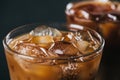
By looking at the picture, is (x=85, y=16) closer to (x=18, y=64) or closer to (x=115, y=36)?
(x=115, y=36)

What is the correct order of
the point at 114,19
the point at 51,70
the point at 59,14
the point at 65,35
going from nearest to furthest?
the point at 51,70
the point at 65,35
the point at 114,19
the point at 59,14

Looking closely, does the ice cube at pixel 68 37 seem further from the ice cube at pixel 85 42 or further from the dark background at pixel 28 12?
the dark background at pixel 28 12

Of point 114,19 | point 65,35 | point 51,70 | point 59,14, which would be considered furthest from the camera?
point 59,14

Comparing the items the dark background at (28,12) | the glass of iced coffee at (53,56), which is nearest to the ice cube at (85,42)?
the glass of iced coffee at (53,56)

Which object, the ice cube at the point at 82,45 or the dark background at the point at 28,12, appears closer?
the ice cube at the point at 82,45

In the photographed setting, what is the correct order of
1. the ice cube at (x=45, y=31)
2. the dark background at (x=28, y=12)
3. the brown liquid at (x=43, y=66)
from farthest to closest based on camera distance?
the dark background at (x=28, y=12), the ice cube at (x=45, y=31), the brown liquid at (x=43, y=66)

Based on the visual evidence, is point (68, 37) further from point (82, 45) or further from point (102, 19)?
point (102, 19)

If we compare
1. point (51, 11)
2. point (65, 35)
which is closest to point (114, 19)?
Answer: point (65, 35)
